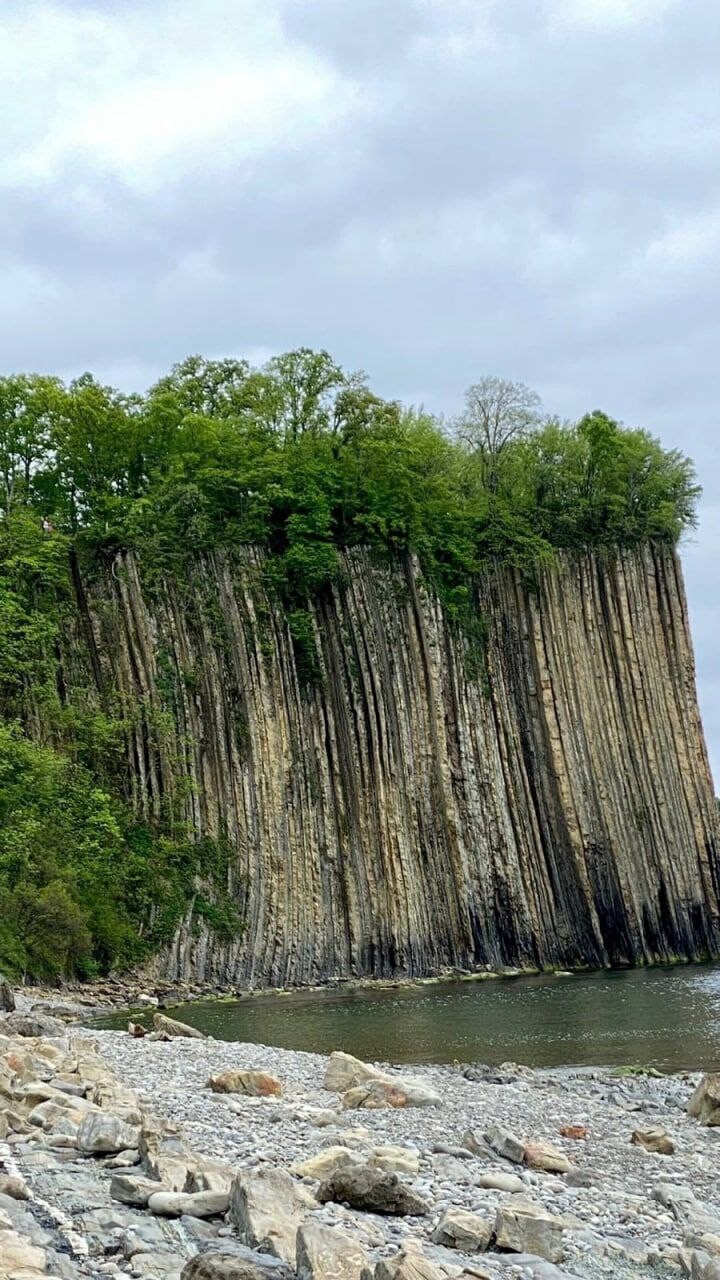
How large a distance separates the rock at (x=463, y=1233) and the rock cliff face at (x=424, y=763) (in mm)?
26286

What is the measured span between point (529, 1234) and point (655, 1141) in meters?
3.78

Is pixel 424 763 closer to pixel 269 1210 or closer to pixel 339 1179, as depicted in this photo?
pixel 339 1179

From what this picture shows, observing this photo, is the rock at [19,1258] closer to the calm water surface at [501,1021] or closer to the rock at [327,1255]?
the rock at [327,1255]

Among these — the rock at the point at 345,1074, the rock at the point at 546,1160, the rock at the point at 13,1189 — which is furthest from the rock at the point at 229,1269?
the rock at the point at 345,1074

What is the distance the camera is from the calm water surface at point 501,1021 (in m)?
15.8

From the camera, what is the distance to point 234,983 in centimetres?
3120

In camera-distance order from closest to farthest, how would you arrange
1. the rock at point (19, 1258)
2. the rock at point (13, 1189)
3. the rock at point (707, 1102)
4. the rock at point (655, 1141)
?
the rock at point (19, 1258) → the rock at point (13, 1189) → the rock at point (655, 1141) → the rock at point (707, 1102)

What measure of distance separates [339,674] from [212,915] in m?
8.44

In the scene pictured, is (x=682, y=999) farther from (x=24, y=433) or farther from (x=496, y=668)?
(x=24, y=433)

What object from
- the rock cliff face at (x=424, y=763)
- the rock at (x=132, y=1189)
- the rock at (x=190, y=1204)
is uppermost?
the rock cliff face at (x=424, y=763)

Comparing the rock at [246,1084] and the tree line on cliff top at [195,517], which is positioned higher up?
the tree line on cliff top at [195,517]

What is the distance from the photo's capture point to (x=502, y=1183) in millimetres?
6938

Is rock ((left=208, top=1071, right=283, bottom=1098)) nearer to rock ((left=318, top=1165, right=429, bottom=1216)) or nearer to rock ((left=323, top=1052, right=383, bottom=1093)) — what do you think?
rock ((left=323, top=1052, right=383, bottom=1093))

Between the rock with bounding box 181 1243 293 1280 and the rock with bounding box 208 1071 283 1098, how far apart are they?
228 inches
